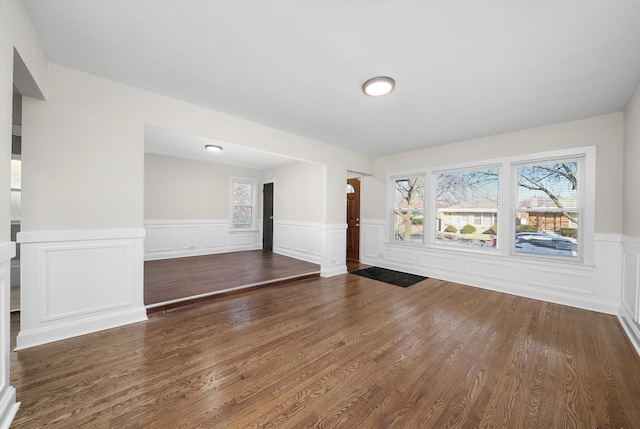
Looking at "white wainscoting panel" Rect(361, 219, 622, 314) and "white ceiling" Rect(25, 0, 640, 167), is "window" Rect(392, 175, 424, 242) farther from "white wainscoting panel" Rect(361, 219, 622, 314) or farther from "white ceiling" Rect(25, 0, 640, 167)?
"white ceiling" Rect(25, 0, 640, 167)

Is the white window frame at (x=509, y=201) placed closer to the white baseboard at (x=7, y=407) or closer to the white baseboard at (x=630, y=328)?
the white baseboard at (x=630, y=328)

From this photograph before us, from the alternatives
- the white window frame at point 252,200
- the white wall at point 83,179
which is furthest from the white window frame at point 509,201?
the white wall at point 83,179

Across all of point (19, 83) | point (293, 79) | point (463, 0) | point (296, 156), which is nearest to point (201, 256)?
point (296, 156)

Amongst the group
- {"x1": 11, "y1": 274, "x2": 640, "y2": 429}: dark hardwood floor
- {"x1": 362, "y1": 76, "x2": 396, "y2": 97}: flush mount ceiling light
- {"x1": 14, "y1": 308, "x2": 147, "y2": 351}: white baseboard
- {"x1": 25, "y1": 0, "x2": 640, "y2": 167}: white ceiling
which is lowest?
{"x1": 11, "y1": 274, "x2": 640, "y2": 429}: dark hardwood floor

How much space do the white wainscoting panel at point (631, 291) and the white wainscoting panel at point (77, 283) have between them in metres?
4.87

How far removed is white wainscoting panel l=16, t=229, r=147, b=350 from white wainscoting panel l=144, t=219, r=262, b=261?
3.32 metres

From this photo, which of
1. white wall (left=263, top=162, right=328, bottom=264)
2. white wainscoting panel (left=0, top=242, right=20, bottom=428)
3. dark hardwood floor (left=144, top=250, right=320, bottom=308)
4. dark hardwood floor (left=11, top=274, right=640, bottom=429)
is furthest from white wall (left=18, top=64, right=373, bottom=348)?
white wall (left=263, top=162, right=328, bottom=264)

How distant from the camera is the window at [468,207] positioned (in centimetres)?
402

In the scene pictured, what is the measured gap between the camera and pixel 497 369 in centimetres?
187

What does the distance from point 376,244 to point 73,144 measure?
5.04 metres

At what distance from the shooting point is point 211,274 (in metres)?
4.19

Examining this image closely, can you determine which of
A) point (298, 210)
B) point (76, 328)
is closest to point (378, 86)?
point (76, 328)

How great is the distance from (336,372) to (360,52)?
8.19 feet

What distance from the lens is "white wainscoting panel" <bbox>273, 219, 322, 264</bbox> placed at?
5.52m
